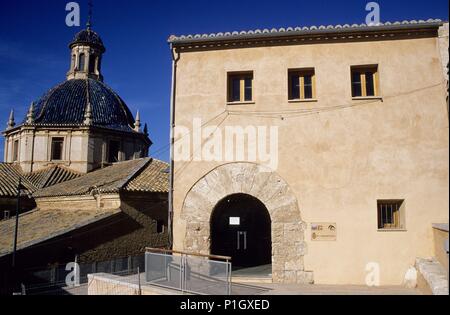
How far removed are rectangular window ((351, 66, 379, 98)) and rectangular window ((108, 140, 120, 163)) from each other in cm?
1819

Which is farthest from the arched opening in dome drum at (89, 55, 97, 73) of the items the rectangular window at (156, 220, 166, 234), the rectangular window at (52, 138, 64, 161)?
the rectangular window at (156, 220, 166, 234)

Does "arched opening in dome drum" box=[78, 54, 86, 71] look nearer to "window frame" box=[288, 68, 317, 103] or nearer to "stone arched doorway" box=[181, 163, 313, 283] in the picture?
"stone arched doorway" box=[181, 163, 313, 283]

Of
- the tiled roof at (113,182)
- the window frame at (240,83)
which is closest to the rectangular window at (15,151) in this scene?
the tiled roof at (113,182)

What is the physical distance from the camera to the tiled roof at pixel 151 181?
16.4 m

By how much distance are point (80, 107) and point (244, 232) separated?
1687 centimetres

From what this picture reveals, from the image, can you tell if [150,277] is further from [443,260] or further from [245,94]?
[443,260]

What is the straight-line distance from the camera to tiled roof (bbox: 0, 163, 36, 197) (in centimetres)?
2044

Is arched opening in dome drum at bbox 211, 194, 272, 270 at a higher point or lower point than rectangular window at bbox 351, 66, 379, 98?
lower

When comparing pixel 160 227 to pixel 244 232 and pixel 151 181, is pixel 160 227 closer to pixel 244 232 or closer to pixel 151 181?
A: pixel 151 181

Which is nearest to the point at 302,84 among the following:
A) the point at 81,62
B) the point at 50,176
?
the point at 50,176

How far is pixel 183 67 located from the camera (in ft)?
37.3

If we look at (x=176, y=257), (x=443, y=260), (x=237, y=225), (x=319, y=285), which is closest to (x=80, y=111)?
(x=237, y=225)

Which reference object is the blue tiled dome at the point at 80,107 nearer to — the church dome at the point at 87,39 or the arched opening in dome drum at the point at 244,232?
the church dome at the point at 87,39
